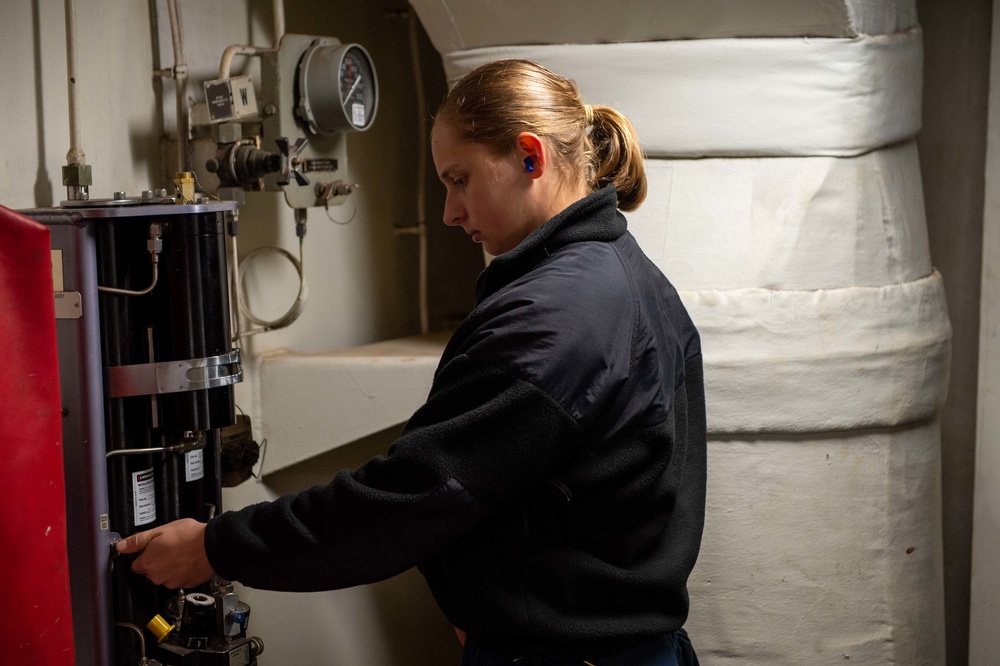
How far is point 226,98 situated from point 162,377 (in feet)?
1.97

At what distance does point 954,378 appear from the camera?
205 centimetres

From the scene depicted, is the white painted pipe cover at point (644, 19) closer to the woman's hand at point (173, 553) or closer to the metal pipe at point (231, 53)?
the metal pipe at point (231, 53)

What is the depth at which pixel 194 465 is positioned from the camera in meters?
1.21

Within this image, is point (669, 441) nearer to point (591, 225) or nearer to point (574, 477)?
point (574, 477)

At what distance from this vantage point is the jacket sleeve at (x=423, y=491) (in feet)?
3.03

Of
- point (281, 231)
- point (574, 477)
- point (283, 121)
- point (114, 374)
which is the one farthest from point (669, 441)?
point (281, 231)

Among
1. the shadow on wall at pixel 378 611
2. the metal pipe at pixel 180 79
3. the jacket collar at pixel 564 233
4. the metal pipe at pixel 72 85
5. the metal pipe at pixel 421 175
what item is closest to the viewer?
the jacket collar at pixel 564 233

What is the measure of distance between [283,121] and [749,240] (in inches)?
30.8

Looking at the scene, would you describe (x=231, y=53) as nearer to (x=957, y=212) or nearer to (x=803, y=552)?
(x=803, y=552)

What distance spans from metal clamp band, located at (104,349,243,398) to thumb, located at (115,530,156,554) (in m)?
0.16

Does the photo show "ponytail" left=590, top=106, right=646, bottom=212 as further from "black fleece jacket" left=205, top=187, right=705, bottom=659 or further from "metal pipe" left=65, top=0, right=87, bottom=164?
"metal pipe" left=65, top=0, right=87, bottom=164

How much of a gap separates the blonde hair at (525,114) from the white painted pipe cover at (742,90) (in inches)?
19.1

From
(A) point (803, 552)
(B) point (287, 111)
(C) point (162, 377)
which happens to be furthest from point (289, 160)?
(A) point (803, 552)

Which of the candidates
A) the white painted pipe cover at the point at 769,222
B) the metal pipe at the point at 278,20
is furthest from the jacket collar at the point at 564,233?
the metal pipe at the point at 278,20
